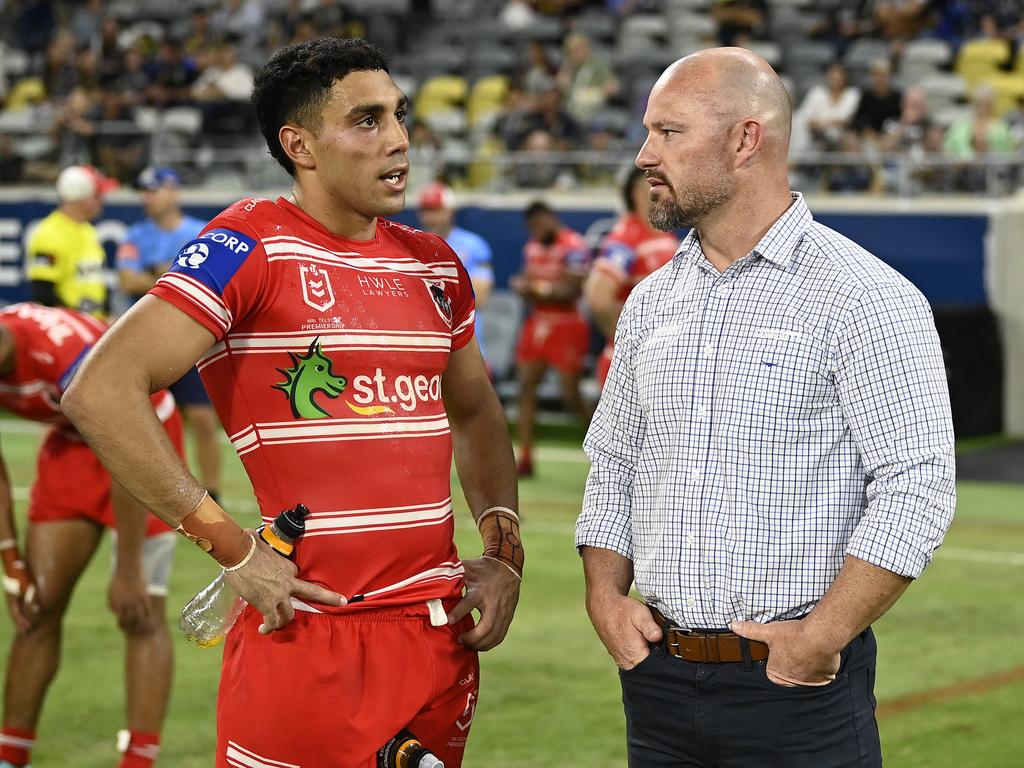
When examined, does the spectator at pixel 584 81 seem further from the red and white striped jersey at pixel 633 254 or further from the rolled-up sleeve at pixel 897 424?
the rolled-up sleeve at pixel 897 424

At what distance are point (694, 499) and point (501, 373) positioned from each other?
12971 millimetres

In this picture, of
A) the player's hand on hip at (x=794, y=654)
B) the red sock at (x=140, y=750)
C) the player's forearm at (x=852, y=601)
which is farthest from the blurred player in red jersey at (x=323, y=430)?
the red sock at (x=140, y=750)

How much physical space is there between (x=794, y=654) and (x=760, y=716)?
0.54 feet

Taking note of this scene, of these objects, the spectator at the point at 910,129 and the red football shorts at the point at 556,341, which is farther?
the spectator at the point at 910,129

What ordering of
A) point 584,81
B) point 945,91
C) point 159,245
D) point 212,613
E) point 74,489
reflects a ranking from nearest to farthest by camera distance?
point 212,613 < point 74,489 < point 159,245 < point 945,91 < point 584,81

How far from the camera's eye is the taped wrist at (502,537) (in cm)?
376

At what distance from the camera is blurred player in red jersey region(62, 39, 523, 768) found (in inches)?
126

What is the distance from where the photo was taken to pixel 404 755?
336 centimetres

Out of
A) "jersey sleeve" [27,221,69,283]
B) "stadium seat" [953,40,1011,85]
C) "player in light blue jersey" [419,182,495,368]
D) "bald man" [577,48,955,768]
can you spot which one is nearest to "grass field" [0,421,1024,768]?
"player in light blue jersey" [419,182,495,368]

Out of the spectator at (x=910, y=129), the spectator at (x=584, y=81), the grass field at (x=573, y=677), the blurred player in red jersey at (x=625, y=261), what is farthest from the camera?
the spectator at (x=584, y=81)

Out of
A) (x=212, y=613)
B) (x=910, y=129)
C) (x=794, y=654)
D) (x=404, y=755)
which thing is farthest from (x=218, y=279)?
(x=910, y=129)

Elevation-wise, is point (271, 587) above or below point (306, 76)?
below

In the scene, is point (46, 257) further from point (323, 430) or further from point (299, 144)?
point (323, 430)

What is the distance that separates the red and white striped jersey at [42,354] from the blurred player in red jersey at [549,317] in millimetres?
7469
